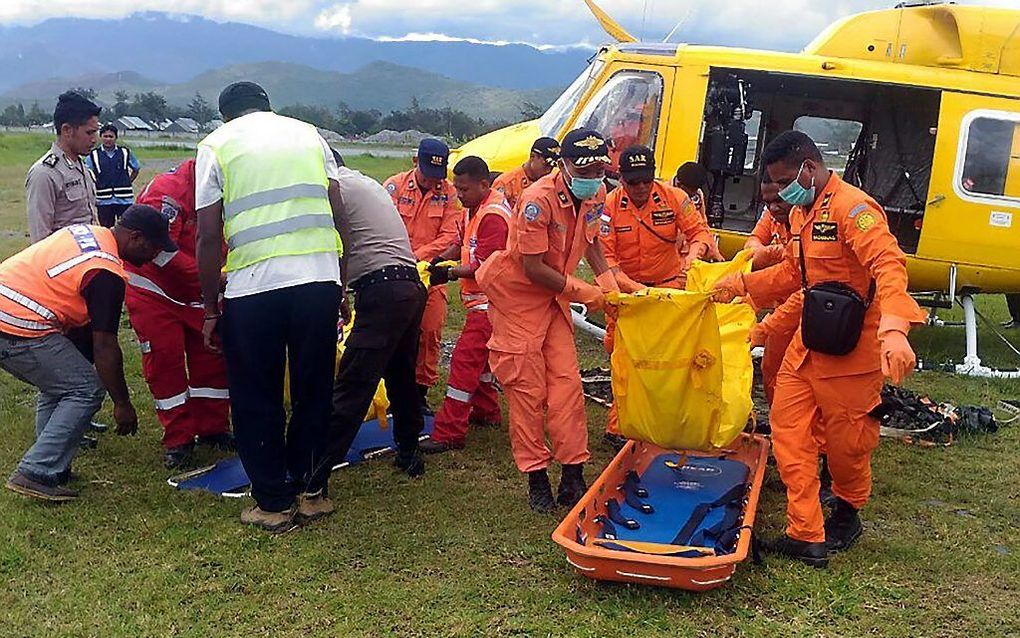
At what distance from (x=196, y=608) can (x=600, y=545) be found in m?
1.79

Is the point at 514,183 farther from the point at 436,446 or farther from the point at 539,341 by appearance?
the point at 539,341

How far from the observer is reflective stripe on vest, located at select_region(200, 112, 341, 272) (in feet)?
13.9

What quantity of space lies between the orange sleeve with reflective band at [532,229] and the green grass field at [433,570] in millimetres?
1461

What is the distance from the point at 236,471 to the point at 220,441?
0.50 metres

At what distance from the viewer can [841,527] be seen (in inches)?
178

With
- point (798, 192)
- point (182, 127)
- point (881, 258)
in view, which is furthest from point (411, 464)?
point (182, 127)

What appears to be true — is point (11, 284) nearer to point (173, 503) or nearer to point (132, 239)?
point (132, 239)

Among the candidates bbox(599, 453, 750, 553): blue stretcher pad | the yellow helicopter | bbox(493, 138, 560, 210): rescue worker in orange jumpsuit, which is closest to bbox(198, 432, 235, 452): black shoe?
bbox(493, 138, 560, 210): rescue worker in orange jumpsuit

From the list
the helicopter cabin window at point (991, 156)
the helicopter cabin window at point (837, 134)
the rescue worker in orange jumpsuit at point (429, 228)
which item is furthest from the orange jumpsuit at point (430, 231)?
the helicopter cabin window at point (991, 156)

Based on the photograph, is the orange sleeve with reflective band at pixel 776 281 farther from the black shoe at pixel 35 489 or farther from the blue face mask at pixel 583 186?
the black shoe at pixel 35 489

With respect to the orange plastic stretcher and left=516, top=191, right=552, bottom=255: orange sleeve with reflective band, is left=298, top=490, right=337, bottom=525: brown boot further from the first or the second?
left=516, top=191, right=552, bottom=255: orange sleeve with reflective band

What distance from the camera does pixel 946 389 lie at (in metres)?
7.65

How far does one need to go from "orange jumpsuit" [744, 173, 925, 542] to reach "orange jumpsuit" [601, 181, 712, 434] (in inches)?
72.2

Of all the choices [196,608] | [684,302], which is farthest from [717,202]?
[196,608]
